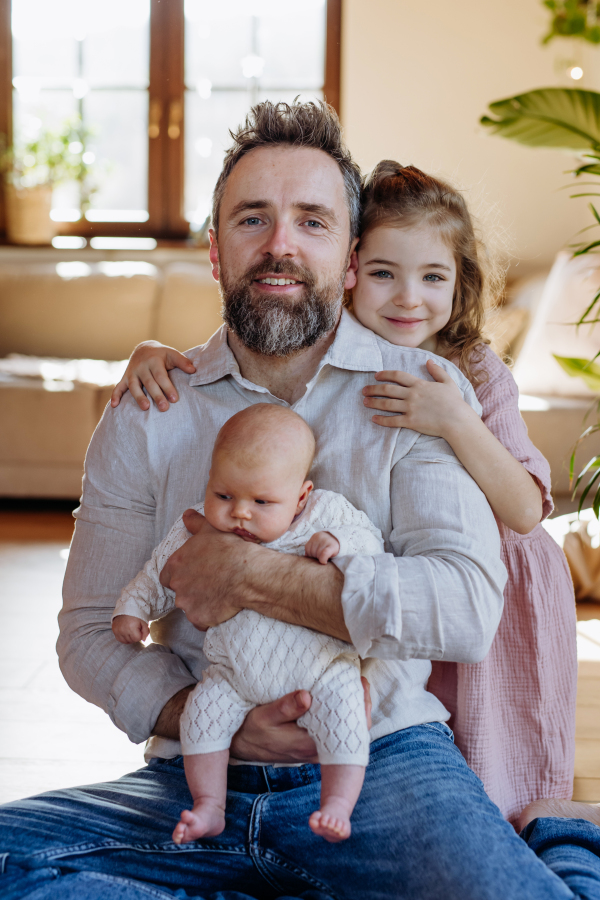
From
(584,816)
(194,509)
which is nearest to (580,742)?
(584,816)

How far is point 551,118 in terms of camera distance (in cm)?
109

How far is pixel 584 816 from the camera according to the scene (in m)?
1.43

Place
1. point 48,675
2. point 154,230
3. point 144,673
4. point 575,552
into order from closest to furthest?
point 144,673, point 48,675, point 575,552, point 154,230

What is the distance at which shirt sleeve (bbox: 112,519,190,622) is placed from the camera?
3.94 ft

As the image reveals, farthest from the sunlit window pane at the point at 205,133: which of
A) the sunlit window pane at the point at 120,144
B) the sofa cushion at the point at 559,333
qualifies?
the sofa cushion at the point at 559,333

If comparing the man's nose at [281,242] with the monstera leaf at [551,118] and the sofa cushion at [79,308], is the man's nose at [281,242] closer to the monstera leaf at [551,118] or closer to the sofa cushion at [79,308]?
the monstera leaf at [551,118]

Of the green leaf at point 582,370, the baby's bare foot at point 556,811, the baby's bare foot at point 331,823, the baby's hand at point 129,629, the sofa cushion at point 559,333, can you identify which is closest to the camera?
the baby's bare foot at point 331,823

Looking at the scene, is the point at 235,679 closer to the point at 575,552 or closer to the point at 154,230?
the point at 575,552

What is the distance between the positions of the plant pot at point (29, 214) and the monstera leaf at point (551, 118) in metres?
4.25

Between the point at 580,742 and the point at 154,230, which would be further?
the point at 154,230

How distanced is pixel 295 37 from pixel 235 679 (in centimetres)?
465

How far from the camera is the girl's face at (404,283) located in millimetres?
1559

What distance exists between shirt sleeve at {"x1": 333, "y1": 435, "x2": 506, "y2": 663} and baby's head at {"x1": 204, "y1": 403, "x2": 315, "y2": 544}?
0.41 ft

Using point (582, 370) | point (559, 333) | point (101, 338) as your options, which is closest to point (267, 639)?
point (582, 370)
